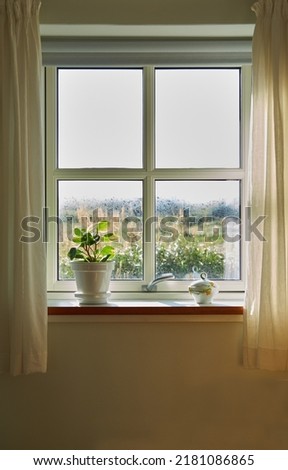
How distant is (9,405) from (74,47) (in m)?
1.63

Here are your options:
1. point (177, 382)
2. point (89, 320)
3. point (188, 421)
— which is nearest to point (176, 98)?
point (89, 320)

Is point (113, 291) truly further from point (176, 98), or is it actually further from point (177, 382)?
point (176, 98)

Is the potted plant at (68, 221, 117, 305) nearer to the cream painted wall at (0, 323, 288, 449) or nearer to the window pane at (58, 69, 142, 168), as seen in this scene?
the cream painted wall at (0, 323, 288, 449)

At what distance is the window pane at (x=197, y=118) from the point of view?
7.41ft

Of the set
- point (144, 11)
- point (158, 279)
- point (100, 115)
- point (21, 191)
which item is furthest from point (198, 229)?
point (144, 11)

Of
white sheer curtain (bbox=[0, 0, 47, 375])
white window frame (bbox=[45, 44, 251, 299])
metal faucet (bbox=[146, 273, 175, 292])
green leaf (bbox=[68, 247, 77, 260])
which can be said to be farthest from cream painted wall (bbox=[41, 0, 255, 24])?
metal faucet (bbox=[146, 273, 175, 292])

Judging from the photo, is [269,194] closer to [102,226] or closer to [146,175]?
[146,175]

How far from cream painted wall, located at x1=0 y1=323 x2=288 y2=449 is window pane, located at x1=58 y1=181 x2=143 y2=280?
1.23 ft

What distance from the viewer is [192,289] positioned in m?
2.07

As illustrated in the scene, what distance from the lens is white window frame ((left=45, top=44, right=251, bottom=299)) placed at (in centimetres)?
Answer: 223

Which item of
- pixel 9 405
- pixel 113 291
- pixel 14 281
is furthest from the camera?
pixel 113 291

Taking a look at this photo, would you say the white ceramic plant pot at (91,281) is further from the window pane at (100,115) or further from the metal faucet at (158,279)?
the window pane at (100,115)

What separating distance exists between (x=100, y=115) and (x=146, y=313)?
1011 millimetres

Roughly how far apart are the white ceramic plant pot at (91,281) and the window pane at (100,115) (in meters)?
0.53
